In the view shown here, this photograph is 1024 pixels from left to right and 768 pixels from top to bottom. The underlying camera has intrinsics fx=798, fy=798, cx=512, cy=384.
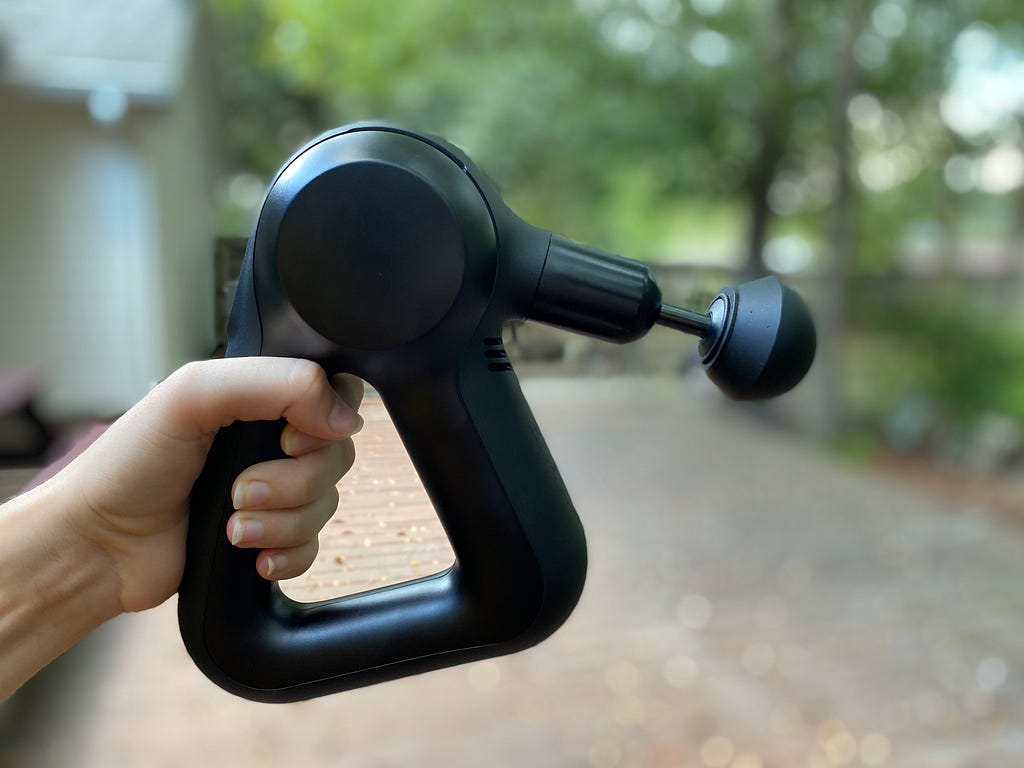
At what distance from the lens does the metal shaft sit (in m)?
0.48

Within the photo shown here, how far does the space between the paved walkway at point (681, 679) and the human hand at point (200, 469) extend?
1.11 ft

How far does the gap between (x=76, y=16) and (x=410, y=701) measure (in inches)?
108

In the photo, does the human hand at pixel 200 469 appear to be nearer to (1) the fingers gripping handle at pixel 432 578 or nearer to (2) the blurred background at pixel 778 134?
(1) the fingers gripping handle at pixel 432 578

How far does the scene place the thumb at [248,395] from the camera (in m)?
0.44

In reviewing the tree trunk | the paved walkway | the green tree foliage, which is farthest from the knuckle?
the tree trunk

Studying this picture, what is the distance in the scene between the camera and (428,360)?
443 millimetres

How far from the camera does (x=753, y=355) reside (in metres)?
0.46

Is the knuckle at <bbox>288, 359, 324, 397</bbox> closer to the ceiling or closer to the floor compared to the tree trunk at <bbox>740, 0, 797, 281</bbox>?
closer to the ceiling

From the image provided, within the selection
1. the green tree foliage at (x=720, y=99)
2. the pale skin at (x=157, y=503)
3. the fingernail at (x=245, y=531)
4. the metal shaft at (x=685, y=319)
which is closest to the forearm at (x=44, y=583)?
the pale skin at (x=157, y=503)

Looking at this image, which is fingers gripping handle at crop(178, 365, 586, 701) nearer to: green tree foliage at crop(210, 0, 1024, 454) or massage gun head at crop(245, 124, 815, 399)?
massage gun head at crop(245, 124, 815, 399)

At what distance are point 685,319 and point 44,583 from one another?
1.38ft

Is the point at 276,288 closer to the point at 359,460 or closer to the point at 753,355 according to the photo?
the point at 359,460

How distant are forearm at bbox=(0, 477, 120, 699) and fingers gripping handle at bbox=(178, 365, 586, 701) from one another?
7 cm

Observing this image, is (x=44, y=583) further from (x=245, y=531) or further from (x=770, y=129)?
(x=770, y=129)
